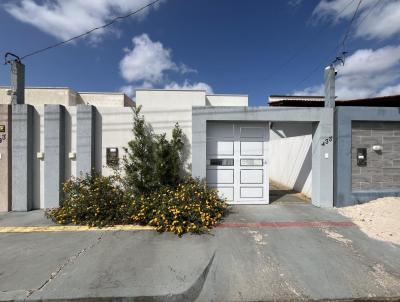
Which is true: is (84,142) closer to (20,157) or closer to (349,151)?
(20,157)

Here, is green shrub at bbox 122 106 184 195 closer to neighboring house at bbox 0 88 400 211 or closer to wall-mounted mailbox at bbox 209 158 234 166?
neighboring house at bbox 0 88 400 211

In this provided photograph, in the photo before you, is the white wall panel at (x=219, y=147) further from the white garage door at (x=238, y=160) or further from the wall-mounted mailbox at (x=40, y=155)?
the wall-mounted mailbox at (x=40, y=155)

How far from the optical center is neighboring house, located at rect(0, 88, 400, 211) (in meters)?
6.39

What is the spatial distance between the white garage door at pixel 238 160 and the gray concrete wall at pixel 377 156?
8.71 ft

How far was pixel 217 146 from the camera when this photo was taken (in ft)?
23.1

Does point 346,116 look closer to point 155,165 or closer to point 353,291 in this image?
point 353,291

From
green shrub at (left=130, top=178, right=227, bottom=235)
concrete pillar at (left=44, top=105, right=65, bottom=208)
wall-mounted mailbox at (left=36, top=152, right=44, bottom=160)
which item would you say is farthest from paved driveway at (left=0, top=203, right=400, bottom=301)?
wall-mounted mailbox at (left=36, top=152, right=44, bottom=160)

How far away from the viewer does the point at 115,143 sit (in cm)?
671

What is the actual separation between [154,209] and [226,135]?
Result: 3159 mm

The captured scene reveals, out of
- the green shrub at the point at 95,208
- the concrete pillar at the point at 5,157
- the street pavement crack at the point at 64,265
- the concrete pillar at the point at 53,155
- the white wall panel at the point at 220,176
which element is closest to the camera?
the street pavement crack at the point at 64,265

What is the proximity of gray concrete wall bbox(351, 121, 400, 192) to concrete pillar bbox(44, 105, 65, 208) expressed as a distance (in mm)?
8570

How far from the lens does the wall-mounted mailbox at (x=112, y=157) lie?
6.62 m

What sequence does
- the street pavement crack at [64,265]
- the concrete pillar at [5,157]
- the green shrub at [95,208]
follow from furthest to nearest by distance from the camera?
the concrete pillar at [5,157] → the green shrub at [95,208] → the street pavement crack at [64,265]

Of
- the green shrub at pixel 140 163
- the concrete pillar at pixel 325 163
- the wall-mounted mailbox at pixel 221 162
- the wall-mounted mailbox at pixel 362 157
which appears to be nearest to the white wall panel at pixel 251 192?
the wall-mounted mailbox at pixel 221 162
